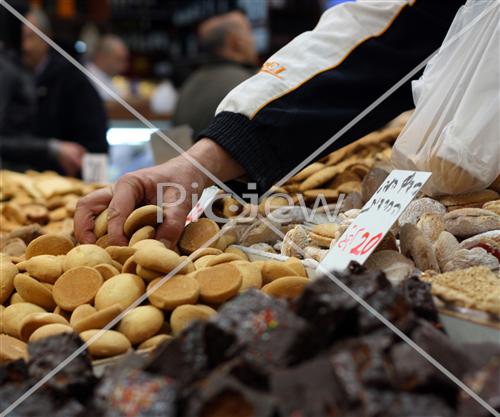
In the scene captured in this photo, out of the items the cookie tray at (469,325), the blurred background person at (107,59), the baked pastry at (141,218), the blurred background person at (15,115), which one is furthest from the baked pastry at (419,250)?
the blurred background person at (107,59)

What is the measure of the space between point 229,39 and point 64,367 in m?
3.41

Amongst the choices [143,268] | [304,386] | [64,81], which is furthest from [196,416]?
[64,81]

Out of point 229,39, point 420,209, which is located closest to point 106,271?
point 420,209

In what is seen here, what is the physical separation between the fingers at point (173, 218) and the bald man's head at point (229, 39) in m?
2.72

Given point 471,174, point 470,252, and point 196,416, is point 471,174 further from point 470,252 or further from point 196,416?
point 196,416

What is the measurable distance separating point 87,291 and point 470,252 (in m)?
0.59

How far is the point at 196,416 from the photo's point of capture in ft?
1.83

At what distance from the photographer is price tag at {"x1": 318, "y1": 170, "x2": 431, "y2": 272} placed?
98 centimetres

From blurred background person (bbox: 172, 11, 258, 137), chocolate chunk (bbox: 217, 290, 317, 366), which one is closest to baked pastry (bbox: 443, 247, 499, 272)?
chocolate chunk (bbox: 217, 290, 317, 366)

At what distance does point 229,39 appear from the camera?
3.89 m

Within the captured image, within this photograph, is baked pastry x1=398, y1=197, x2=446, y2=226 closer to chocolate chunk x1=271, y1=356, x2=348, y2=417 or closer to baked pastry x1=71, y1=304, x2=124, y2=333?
baked pastry x1=71, y1=304, x2=124, y2=333

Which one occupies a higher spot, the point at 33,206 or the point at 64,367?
the point at 64,367

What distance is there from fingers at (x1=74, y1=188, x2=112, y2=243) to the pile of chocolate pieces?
580 mm

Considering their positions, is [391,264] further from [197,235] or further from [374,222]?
[197,235]
